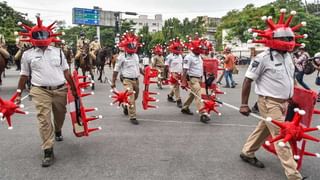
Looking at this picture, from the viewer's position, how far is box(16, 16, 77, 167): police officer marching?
5.46 metres

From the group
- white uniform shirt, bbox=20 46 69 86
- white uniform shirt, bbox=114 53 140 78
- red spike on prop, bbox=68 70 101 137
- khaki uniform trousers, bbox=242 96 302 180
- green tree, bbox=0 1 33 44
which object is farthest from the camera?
green tree, bbox=0 1 33 44

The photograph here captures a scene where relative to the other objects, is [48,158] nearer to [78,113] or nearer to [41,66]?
[78,113]

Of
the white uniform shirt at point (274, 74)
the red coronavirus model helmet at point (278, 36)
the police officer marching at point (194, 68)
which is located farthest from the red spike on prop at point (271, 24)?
the police officer marching at point (194, 68)

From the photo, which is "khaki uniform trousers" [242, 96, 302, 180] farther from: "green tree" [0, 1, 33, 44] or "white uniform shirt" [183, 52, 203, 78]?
"green tree" [0, 1, 33, 44]

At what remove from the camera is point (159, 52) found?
16625 mm

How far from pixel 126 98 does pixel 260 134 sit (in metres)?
3.76

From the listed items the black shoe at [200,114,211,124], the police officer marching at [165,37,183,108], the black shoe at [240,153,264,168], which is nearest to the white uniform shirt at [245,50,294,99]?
the black shoe at [240,153,264,168]

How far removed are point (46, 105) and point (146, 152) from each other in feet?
5.28

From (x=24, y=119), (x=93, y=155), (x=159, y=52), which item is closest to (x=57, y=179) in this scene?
(x=93, y=155)

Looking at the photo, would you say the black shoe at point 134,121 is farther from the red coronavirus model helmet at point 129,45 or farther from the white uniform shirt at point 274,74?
the white uniform shirt at point 274,74

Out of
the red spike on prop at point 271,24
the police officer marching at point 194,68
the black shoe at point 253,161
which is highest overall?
the red spike on prop at point 271,24

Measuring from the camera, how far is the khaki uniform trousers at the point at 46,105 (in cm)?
545

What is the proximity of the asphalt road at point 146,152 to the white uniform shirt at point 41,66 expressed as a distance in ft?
3.63

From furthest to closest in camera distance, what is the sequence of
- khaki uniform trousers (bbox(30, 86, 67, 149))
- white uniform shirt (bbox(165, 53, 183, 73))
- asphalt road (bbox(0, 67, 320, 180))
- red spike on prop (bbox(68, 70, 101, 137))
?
white uniform shirt (bbox(165, 53, 183, 73)) < red spike on prop (bbox(68, 70, 101, 137)) < khaki uniform trousers (bbox(30, 86, 67, 149)) < asphalt road (bbox(0, 67, 320, 180))
